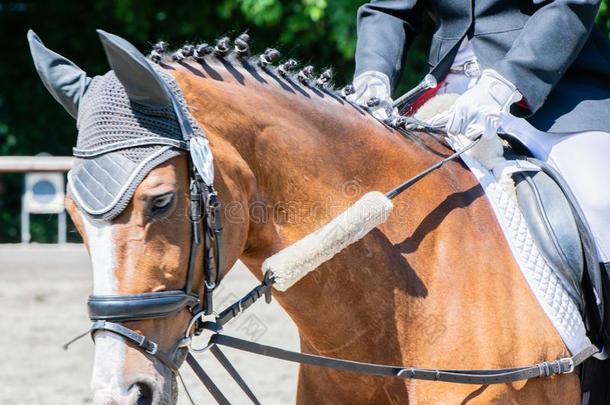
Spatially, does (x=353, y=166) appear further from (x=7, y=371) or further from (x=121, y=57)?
(x=7, y=371)

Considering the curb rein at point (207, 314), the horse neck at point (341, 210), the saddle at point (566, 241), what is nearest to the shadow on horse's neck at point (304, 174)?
the horse neck at point (341, 210)

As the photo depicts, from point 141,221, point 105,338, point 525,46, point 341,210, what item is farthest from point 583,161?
point 105,338

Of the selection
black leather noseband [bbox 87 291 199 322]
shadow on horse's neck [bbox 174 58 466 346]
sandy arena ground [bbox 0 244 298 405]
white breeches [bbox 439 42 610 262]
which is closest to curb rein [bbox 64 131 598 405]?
black leather noseband [bbox 87 291 199 322]

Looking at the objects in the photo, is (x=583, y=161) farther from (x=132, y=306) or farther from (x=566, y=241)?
(x=132, y=306)

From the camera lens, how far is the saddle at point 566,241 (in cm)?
268

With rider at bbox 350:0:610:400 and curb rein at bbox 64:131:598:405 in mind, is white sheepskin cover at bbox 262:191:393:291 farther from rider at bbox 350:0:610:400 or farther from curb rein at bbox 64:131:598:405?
rider at bbox 350:0:610:400

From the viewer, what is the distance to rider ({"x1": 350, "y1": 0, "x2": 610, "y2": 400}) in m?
2.75

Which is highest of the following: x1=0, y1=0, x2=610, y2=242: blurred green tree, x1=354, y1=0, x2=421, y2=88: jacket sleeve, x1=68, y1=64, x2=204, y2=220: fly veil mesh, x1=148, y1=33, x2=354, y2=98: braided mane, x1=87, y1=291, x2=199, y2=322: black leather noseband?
x1=0, y1=0, x2=610, y2=242: blurred green tree

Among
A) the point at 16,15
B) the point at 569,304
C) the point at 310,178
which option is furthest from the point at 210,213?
the point at 16,15

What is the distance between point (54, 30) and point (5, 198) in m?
2.10

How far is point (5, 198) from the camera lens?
35.3 ft

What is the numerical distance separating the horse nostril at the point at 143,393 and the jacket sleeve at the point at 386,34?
1.32m

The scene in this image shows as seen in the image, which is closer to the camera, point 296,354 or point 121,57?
point 121,57

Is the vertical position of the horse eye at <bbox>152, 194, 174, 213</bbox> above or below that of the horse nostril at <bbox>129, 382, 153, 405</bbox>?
above
